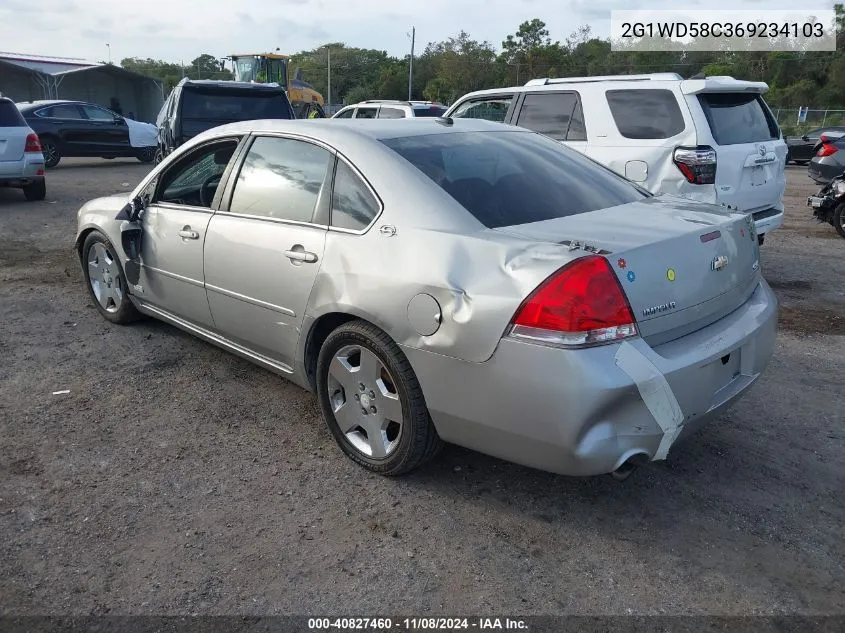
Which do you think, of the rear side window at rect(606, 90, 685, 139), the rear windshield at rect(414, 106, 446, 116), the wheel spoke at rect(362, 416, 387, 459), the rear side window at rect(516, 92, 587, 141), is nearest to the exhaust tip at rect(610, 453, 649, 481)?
the wheel spoke at rect(362, 416, 387, 459)

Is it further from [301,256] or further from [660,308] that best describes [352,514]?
[660,308]

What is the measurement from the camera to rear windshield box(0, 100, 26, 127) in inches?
446

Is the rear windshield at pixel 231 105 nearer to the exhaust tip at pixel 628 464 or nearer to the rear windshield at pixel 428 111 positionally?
the rear windshield at pixel 428 111

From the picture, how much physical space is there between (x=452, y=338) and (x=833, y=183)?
884cm

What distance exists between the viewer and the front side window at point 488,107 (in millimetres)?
8336

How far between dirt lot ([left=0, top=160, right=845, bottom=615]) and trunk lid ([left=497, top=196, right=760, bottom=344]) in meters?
0.82

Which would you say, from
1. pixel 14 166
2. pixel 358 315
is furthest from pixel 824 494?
pixel 14 166

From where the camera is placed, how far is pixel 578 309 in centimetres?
256

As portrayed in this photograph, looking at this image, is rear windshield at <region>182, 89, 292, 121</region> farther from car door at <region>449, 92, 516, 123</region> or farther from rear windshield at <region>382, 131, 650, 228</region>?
rear windshield at <region>382, 131, 650, 228</region>

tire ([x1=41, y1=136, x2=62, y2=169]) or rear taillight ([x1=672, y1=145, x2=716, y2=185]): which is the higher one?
rear taillight ([x1=672, y1=145, x2=716, y2=185])

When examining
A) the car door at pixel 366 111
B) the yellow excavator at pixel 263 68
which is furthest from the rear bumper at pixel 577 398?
the yellow excavator at pixel 263 68

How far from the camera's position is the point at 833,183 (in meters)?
9.62

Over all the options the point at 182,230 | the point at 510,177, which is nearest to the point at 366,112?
the point at 182,230

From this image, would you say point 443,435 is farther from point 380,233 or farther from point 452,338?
point 380,233
